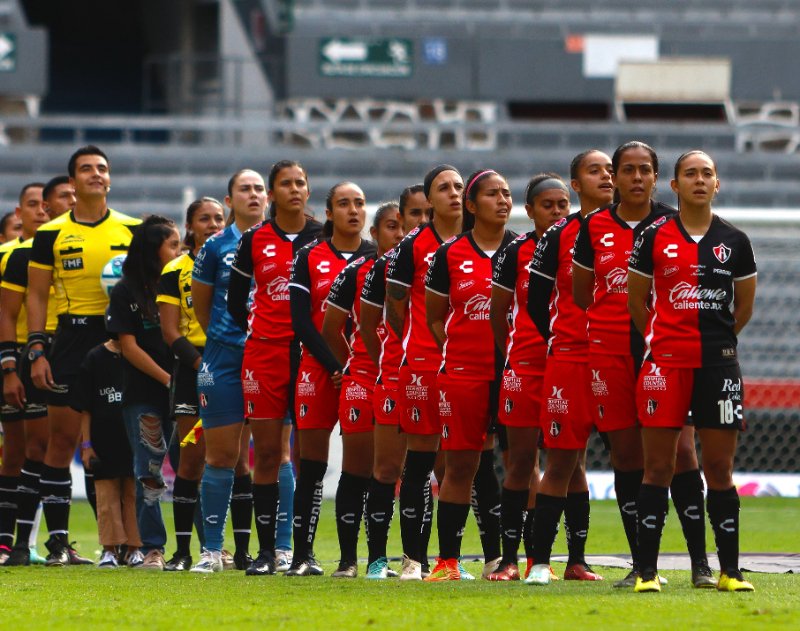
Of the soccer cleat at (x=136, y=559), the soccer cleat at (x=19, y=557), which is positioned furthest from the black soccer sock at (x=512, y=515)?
the soccer cleat at (x=19, y=557)

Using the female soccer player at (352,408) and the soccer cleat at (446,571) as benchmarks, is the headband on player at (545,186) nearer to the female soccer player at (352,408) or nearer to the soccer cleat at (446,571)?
the female soccer player at (352,408)

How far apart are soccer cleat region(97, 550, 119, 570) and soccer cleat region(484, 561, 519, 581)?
2.53 metres

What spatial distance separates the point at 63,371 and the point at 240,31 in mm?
17716

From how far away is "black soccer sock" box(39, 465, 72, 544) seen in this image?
9328 millimetres

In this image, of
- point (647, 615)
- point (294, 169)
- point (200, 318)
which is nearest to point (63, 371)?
point (200, 318)

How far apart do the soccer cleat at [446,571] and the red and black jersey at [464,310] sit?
0.91 m

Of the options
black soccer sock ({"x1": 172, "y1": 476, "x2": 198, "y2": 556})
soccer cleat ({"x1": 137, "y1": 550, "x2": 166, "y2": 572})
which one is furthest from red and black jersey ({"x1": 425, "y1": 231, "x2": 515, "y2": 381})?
soccer cleat ({"x1": 137, "y1": 550, "x2": 166, "y2": 572})

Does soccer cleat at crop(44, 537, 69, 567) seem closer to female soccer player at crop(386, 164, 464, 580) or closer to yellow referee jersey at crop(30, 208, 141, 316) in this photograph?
yellow referee jersey at crop(30, 208, 141, 316)

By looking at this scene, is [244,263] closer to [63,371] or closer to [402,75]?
[63,371]

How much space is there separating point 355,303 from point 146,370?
5.10 ft

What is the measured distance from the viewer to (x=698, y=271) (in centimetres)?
655

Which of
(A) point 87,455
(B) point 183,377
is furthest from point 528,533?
(A) point 87,455

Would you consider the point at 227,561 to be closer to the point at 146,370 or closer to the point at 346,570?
the point at 146,370

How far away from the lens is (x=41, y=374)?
908 cm
